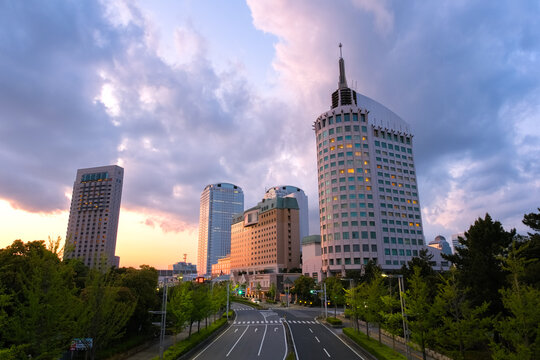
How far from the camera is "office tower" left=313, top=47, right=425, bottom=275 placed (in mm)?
115875

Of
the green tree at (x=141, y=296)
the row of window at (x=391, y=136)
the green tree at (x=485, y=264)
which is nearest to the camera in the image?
the green tree at (x=485, y=264)

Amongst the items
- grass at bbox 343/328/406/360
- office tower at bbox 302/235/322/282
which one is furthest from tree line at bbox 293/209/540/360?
office tower at bbox 302/235/322/282

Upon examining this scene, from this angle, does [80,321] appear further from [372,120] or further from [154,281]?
[372,120]

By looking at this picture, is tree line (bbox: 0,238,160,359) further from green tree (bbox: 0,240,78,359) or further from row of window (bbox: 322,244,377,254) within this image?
row of window (bbox: 322,244,377,254)

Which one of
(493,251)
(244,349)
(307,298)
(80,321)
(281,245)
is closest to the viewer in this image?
(80,321)

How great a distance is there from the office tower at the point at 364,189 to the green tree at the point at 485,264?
77208 millimetres

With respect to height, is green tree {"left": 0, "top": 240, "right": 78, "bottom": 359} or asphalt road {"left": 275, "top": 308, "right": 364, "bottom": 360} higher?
green tree {"left": 0, "top": 240, "right": 78, "bottom": 359}

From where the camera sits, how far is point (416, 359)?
3203 cm

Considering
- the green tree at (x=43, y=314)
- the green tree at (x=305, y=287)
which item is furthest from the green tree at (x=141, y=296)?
the green tree at (x=305, y=287)

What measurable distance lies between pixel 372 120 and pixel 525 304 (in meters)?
120

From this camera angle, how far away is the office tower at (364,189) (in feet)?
380

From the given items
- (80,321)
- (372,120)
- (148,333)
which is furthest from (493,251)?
(372,120)

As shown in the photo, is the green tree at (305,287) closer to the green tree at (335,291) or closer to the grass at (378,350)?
the green tree at (335,291)

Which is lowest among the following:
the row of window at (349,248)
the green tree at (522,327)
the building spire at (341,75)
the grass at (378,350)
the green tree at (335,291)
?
the grass at (378,350)
